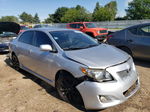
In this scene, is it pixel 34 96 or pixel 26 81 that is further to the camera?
pixel 26 81

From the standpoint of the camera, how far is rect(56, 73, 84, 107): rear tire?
113 inches

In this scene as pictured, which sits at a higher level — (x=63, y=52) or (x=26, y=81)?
(x=63, y=52)

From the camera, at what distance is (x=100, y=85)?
8.25 feet

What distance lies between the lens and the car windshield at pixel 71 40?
349cm

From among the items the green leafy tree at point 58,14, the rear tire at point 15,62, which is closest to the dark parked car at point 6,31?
the rear tire at point 15,62

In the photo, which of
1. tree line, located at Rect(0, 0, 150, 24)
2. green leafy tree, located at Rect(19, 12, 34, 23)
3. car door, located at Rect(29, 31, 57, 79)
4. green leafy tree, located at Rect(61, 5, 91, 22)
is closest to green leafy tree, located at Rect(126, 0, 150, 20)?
tree line, located at Rect(0, 0, 150, 24)

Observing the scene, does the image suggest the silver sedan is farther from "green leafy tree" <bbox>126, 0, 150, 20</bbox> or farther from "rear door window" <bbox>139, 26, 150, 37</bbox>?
"green leafy tree" <bbox>126, 0, 150, 20</bbox>

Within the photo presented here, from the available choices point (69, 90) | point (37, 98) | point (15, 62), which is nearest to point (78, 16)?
point (15, 62)

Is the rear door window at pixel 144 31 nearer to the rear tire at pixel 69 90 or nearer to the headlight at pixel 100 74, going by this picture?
the headlight at pixel 100 74

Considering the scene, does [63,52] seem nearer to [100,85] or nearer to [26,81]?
[100,85]

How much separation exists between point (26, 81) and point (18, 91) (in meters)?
0.64

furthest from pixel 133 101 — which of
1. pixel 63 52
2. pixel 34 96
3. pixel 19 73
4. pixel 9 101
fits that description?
pixel 19 73

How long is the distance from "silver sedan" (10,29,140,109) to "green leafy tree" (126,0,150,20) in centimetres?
6320

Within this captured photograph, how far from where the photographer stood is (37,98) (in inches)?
136
